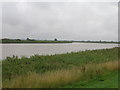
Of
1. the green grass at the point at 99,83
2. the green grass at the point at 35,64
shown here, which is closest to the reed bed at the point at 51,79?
the green grass at the point at 99,83

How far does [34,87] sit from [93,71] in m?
5.00

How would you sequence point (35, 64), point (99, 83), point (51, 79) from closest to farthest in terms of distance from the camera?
point (51, 79) → point (99, 83) → point (35, 64)

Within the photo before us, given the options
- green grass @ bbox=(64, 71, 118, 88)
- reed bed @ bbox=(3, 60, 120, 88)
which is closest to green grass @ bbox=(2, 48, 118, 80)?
reed bed @ bbox=(3, 60, 120, 88)

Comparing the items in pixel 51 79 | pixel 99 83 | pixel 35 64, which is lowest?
pixel 35 64

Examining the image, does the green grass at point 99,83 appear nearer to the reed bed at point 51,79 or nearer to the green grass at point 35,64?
the reed bed at point 51,79

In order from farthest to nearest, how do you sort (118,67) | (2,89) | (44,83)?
(118,67) < (44,83) < (2,89)

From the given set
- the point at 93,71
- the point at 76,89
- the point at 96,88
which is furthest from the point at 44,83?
the point at 93,71

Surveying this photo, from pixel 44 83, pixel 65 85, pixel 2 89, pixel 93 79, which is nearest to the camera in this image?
pixel 2 89

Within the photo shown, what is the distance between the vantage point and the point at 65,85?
404 inches

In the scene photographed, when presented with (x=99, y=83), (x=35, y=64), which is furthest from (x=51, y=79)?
(x=35, y=64)

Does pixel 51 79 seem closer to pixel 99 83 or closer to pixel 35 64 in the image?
pixel 99 83

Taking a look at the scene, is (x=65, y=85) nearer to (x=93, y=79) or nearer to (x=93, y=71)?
(x=93, y=79)

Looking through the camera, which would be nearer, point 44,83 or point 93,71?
point 44,83

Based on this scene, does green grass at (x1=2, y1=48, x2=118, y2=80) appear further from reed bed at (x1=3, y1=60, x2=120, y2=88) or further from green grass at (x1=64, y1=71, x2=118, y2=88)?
green grass at (x1=64, y1=71, x2=118, y2=88)
